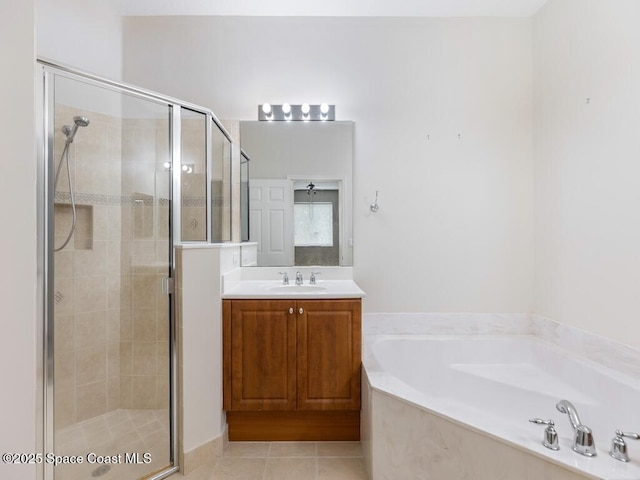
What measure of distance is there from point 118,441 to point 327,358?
45.5 inches

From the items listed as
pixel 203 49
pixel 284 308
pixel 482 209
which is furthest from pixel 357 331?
pixel 203 49

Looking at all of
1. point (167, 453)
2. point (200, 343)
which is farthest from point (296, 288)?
point (167, 453)

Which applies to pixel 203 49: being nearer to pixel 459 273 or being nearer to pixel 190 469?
pixel 459 273

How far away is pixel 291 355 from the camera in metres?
1.84

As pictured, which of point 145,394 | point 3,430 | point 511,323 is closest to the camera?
point 3,430

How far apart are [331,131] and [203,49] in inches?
45.7

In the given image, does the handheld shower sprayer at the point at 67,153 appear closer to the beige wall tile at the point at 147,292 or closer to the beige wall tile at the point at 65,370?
the beige wall tile at the point at 147,292

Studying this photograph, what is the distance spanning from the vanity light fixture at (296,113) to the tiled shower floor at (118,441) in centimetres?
205

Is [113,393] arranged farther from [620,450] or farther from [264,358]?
[620,450]

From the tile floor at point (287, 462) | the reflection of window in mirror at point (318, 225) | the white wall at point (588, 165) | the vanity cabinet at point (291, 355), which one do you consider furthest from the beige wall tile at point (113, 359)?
the white wall at point (588, 165)

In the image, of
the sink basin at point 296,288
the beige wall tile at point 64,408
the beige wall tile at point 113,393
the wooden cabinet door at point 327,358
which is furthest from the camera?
the sink basin at point 296,288

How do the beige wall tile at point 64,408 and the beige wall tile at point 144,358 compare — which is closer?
the beige wall tile at point 64,408

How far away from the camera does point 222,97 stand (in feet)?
7.74

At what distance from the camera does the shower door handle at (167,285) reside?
1.68 metres
